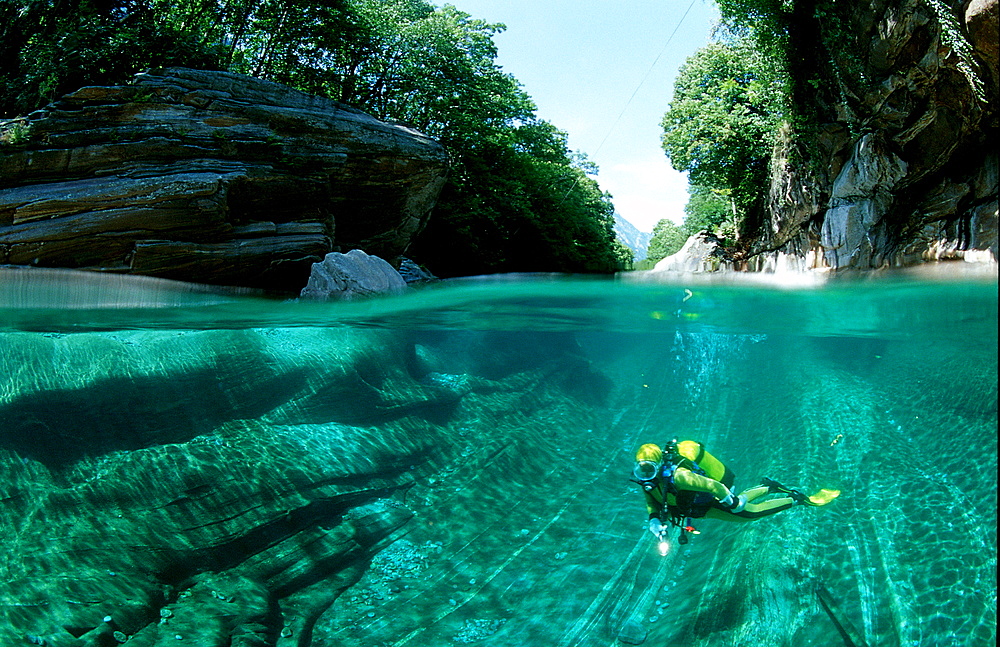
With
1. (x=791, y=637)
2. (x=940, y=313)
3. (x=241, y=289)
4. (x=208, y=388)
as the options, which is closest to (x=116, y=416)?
(x=208, y=388)

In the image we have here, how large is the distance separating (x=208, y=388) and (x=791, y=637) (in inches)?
355

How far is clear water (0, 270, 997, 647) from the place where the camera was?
6.85 metres

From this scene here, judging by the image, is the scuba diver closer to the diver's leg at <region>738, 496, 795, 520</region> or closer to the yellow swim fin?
the diver's leg at <region>738, 496, 795, 520</region>

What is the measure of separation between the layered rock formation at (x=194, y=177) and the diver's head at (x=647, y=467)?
10.3 metres

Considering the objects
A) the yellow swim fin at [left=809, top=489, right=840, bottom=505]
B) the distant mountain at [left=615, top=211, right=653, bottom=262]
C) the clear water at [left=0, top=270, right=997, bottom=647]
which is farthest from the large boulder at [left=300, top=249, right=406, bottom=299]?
the distant mountain at [left=615, top=211, right=653, bottom=262]

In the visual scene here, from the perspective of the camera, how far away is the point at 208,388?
396 inches

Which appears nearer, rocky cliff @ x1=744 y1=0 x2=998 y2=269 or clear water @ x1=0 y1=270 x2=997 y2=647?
clear water @ x1=0 y1=270 x2=997 y2=647

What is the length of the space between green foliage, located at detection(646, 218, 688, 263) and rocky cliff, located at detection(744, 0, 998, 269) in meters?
22.1

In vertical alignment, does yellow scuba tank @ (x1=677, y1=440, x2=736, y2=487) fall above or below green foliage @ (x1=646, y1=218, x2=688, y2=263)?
below

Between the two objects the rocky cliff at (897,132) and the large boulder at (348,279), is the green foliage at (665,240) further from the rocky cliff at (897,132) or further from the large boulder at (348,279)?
the large boulder at (348,279)

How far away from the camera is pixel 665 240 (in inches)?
1812

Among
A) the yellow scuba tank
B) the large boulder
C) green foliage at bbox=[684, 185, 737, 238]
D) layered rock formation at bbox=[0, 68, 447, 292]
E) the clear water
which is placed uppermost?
green foliage at bbox=[684, 185, 737, 238]

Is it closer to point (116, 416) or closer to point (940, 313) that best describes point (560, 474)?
point (940, 313)

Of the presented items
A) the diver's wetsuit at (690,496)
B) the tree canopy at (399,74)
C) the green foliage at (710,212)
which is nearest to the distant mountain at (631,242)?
the green foliage at (710,212)
